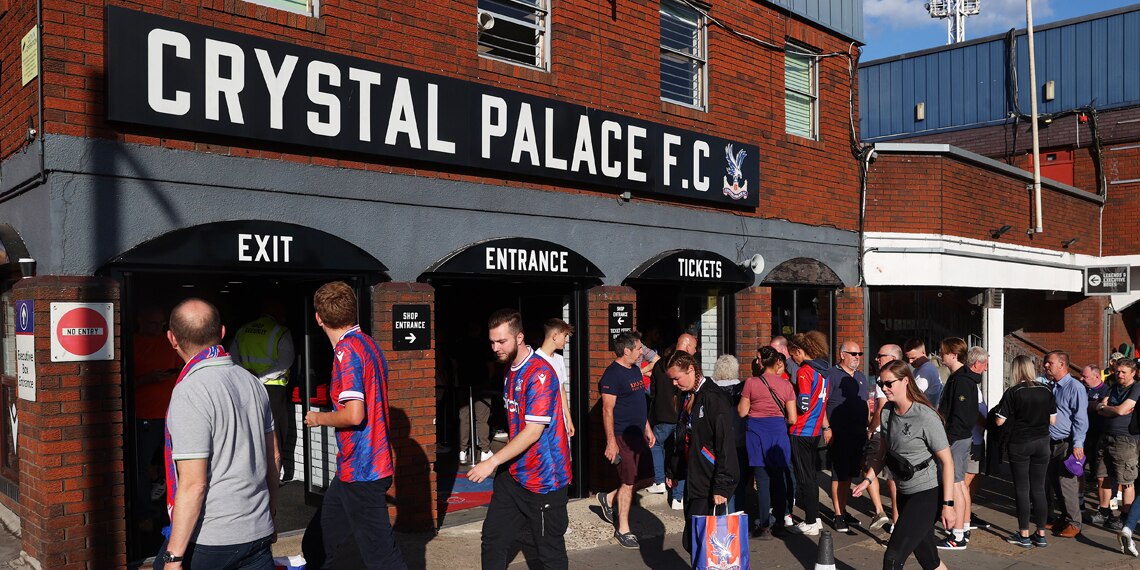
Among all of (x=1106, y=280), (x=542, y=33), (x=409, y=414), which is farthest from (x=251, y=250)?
(x=1106, y=280)

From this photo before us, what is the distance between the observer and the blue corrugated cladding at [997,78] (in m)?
19.3

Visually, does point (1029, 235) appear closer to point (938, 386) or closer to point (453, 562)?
point (938, 386)

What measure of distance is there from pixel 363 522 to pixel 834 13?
34.8 ft

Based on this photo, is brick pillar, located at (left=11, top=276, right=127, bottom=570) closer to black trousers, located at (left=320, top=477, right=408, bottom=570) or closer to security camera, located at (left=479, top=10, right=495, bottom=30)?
black trousers, located at (left=320, top=477, right=408, bottom=570)

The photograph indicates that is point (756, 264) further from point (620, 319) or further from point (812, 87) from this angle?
point (812, 87)

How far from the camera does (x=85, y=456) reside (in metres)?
5.64

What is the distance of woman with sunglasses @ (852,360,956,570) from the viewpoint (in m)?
5.77

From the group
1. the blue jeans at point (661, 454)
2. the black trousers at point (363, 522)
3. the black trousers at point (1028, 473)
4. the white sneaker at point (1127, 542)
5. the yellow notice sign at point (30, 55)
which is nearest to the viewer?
the black trousers at point (363, 522)

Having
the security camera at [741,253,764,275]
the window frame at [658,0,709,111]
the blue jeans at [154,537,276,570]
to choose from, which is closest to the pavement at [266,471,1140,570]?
the blue jeans at [154,537,276,570]

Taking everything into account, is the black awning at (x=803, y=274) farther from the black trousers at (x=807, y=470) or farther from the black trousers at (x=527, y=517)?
the black trousers at (x=527, y=517)

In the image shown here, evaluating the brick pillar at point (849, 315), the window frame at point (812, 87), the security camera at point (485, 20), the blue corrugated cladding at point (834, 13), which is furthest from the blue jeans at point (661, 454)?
the blue corrugated cladding at point (834, 13)

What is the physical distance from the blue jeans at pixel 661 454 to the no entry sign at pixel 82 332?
15.6 ft

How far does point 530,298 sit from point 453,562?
3.91 metres

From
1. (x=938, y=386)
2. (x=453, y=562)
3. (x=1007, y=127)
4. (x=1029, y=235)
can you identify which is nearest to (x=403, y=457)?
(x=453, y=562)
